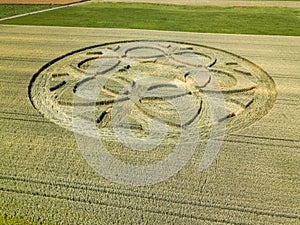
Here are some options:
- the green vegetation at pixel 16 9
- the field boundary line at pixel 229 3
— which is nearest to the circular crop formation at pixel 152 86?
the green vegetation at pixel 16 9

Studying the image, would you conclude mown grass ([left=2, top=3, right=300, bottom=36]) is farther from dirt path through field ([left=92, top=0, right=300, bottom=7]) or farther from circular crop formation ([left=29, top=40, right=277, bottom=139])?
circular crop formation ([left=29, top=40, right=277, bottom=139])

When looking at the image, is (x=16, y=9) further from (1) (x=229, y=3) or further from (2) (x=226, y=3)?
(1) (x=229, y=3)

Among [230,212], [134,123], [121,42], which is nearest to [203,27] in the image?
[121,42]

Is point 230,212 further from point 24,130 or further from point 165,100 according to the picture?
point 24,130

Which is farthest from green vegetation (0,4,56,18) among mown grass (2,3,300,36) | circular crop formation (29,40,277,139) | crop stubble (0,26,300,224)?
crop stubble (0,26,300,224)

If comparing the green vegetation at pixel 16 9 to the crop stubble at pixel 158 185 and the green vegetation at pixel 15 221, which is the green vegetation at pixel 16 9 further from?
the green vegetation at pixel 15 221

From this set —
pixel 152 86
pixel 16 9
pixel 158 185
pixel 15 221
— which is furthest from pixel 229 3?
pixel 15 221
